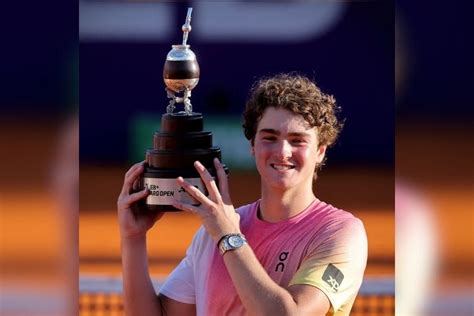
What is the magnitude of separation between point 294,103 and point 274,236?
1.05ft

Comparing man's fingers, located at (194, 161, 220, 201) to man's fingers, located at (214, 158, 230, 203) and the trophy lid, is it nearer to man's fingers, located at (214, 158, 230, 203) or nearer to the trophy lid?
man's fingers, located at (214, 158, 230, 203)

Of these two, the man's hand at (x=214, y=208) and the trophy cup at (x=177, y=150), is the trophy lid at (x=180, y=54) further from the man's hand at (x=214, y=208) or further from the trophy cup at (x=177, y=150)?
the man's hand at (x=214, y=208)

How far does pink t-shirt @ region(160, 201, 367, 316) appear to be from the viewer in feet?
6.63

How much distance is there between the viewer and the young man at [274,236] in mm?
1968

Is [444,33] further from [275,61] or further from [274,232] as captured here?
[274,232]

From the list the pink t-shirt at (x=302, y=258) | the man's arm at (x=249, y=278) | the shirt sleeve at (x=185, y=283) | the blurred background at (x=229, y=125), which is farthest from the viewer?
the blurred background at (x=229, y=125)

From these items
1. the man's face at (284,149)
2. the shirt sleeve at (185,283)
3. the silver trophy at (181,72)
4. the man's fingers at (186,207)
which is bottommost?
the shirt sleeve at (185,283)

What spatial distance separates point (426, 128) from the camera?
4.48m

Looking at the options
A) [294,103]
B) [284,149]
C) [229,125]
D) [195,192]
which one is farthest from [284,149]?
[229,125]

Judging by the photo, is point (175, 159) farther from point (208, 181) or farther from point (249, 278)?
point (249, 278)

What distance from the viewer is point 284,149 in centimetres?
205

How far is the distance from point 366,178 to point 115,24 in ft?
5.24

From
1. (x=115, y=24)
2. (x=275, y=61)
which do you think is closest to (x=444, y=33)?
(x=275, y=61)

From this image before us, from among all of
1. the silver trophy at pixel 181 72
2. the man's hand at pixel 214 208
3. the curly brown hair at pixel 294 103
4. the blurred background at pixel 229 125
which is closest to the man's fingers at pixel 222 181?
the man's hand at pixel 214 208
